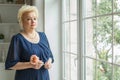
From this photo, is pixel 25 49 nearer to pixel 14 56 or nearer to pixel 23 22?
pixel 14 56

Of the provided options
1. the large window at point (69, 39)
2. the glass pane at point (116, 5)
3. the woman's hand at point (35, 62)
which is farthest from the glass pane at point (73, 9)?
the glass pane at point (116, 5)

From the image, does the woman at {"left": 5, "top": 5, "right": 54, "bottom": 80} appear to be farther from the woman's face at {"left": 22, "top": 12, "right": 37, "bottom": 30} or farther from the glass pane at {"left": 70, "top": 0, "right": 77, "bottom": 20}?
the glass pane at {"left": 70, "top": 0, "right": 77, "bottom": 20}

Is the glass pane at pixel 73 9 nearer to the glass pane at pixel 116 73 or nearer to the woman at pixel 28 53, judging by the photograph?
the woman at pixel 28 53

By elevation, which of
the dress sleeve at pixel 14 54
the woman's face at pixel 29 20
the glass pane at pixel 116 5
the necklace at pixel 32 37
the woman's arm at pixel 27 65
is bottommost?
the woman's arm at pixel 27 65

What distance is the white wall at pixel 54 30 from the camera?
3832 mm

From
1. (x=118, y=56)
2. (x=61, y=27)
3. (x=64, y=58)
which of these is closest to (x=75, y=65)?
(x=64, y=58)

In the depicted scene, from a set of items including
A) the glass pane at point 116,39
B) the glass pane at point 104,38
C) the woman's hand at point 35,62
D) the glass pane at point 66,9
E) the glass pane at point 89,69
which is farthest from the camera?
the glass pane at point 66,9

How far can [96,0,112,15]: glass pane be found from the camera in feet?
7.38

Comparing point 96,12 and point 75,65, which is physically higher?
point 96,12

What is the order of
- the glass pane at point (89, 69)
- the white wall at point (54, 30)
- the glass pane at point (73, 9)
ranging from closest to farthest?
the glass pane at point (89, 69), the glass pane at point (73, 9), the white wall at point (54, 30)

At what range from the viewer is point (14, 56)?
2.64m

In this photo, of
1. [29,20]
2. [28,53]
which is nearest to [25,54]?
[28,53]

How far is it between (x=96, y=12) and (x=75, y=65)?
0.97m

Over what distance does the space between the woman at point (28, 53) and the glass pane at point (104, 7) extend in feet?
2.36
